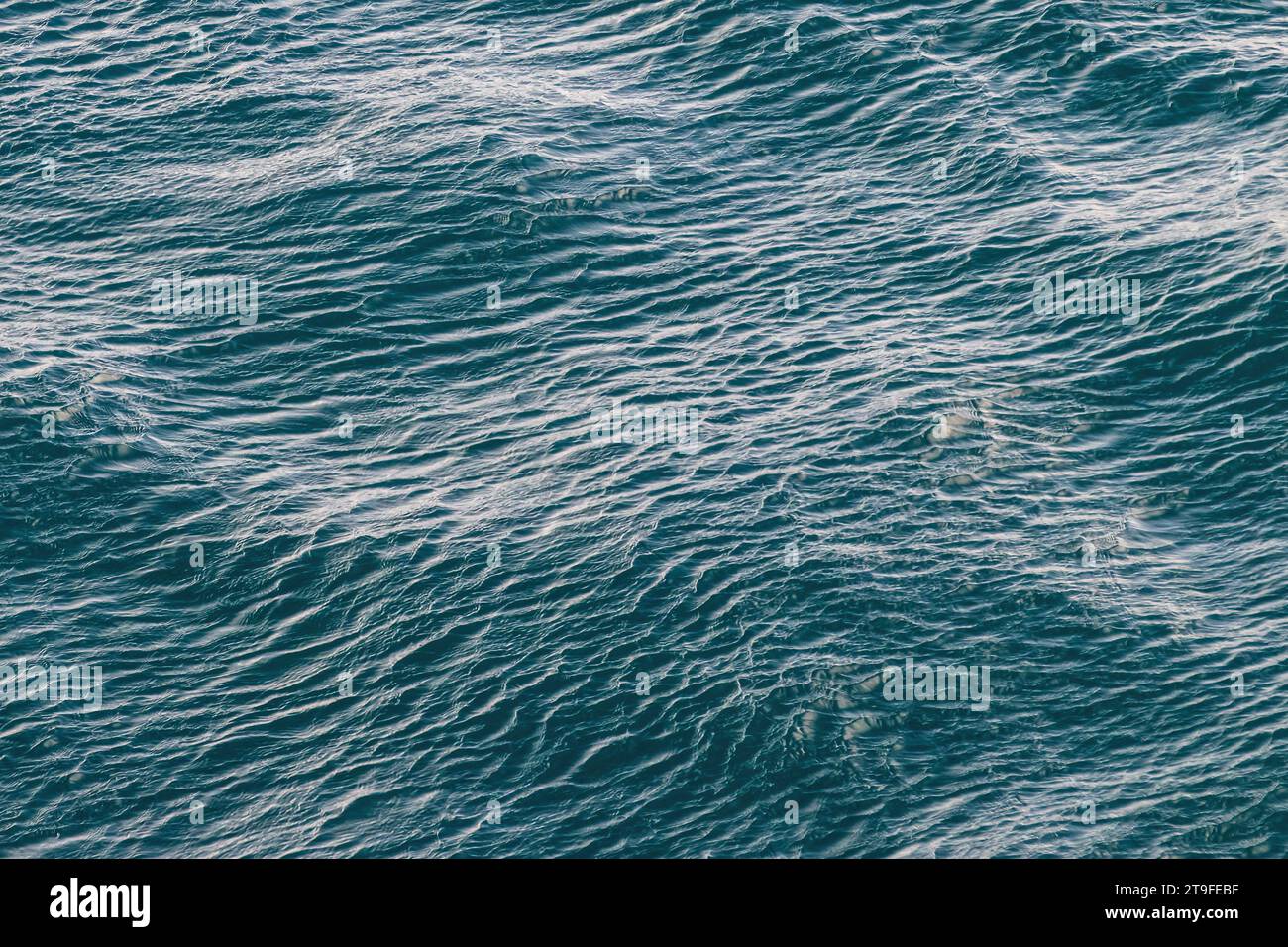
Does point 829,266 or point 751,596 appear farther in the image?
point 829,266

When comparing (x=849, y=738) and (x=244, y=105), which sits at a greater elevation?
(x=244, y=105)

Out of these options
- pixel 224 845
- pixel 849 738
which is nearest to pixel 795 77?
pixel 849 738

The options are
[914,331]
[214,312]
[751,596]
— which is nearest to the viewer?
[751,596]

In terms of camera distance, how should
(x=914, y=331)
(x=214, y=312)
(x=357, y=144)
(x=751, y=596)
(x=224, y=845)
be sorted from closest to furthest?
→ (x=224, y=845)
(x=751, y=596)
(x=914, y=331)
(x=214, y=312)
(x=357, y=144)

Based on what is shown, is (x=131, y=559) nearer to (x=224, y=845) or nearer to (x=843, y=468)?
(x=224, y=845)

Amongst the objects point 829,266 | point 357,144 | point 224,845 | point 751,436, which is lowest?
point 224,845

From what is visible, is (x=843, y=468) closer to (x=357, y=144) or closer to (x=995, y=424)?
(x=995, y=424)

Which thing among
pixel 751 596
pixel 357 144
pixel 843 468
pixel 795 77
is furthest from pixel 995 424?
pixel 357 144
